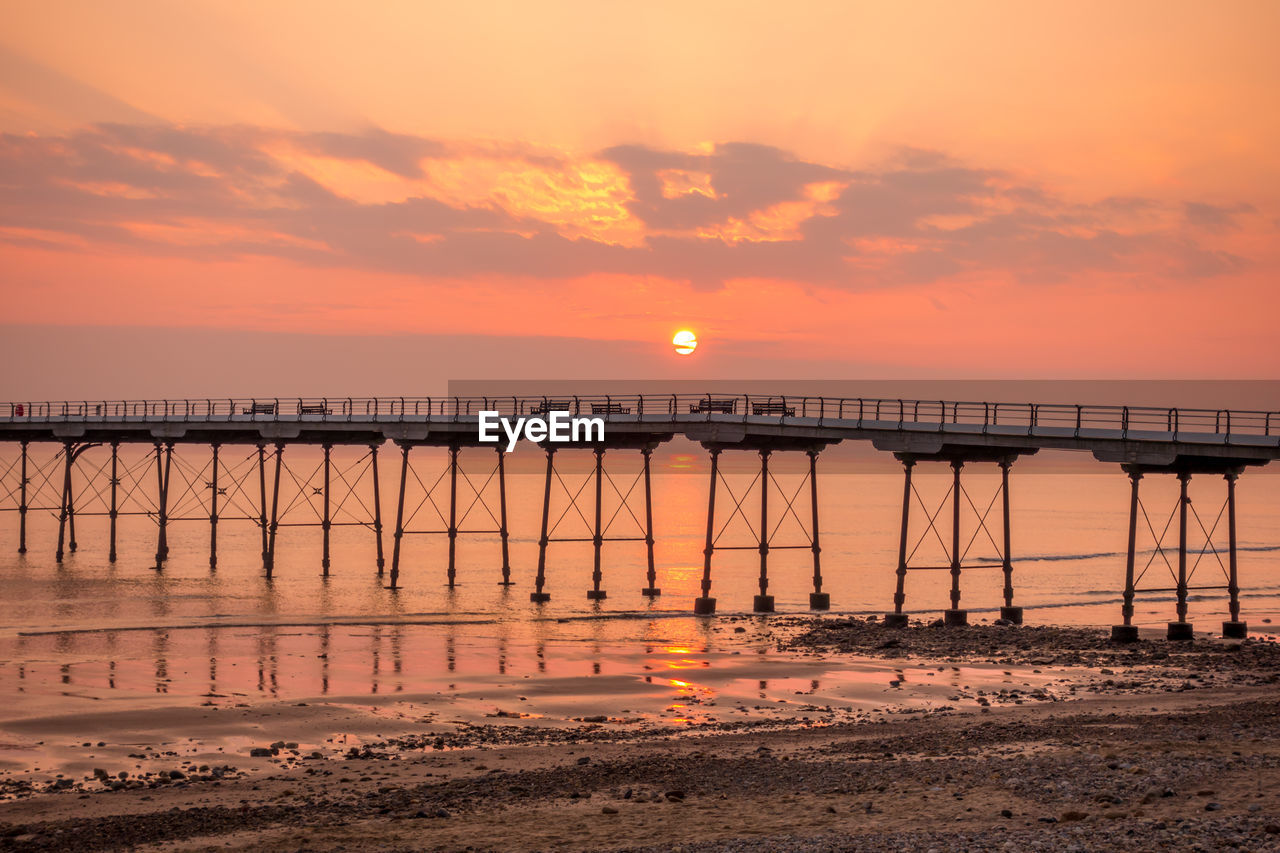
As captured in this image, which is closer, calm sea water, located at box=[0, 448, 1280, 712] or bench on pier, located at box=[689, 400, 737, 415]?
calm sea water, located at box=[0, 448, 1280, 712]

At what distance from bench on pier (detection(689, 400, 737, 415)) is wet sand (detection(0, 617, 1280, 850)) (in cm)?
1897

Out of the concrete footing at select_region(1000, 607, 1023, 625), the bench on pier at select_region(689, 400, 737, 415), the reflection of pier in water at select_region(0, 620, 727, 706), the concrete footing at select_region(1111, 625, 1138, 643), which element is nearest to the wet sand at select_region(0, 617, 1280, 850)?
the reflection of pier in water at select_region(0, 620, 727, 706)

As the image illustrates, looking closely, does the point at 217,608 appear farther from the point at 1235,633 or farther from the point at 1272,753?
the point at 1272,753

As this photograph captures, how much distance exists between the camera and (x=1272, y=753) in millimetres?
16656

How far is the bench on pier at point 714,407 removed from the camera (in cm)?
4578

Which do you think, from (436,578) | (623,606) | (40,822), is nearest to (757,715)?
(40,822)

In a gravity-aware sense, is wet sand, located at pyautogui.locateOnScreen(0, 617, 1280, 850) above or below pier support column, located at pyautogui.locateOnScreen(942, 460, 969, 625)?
below

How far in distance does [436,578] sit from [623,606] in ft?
60.7

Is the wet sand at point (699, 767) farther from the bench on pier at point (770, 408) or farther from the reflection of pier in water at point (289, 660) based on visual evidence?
the bench on pier at point (770, 408)

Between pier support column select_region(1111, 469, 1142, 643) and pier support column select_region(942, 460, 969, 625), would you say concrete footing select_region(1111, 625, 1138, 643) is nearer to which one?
pier support column select_region(1111, 469, 1142, 643)

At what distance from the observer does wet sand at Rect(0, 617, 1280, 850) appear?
14203 millimetres

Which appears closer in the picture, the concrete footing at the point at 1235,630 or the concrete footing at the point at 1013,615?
the concrete footing at the point at 1235,630

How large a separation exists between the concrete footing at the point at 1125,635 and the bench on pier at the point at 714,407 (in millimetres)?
17239

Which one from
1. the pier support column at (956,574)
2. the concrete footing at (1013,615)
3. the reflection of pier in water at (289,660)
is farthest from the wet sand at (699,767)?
the concrete footing at (1013,615)
